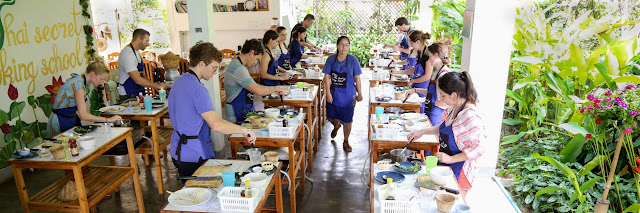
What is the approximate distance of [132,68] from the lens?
5570 mm

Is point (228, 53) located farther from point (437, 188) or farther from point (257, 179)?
point (437, 188)

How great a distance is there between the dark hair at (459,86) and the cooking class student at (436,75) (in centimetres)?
136

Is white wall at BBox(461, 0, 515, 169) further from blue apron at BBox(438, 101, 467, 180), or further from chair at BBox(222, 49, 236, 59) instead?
chair at BBox(222, 49, 236, 59)

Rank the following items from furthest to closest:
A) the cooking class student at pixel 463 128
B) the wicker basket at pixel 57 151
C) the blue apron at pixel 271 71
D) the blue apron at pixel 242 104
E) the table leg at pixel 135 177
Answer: the blue apron at pixel 271 71 → the blue apron at pixel 242 104 → the table leg at pixel 135 177 → the wicker basket at pixel 57 151 → the cooking class student at pixel 463 128

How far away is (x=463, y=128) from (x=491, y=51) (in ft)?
6.03

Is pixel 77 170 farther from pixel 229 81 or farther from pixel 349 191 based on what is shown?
pixel 349 191

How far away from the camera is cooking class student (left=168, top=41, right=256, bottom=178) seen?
10.7 ft

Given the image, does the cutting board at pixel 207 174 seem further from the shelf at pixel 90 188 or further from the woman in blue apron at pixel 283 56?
the woman in blue apron at pixel 283 56

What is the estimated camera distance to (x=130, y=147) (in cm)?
420

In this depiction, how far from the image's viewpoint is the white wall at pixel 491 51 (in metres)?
4.60

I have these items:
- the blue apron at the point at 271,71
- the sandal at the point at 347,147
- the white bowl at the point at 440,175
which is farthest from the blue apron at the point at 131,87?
the white bowl at the point at 440,175

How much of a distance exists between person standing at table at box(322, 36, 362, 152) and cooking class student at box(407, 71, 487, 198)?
2622 mm

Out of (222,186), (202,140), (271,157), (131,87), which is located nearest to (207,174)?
(222,186)

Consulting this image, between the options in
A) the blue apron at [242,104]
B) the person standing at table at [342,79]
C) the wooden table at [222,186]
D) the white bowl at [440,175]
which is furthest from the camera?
the person standing at table at [342,79]
